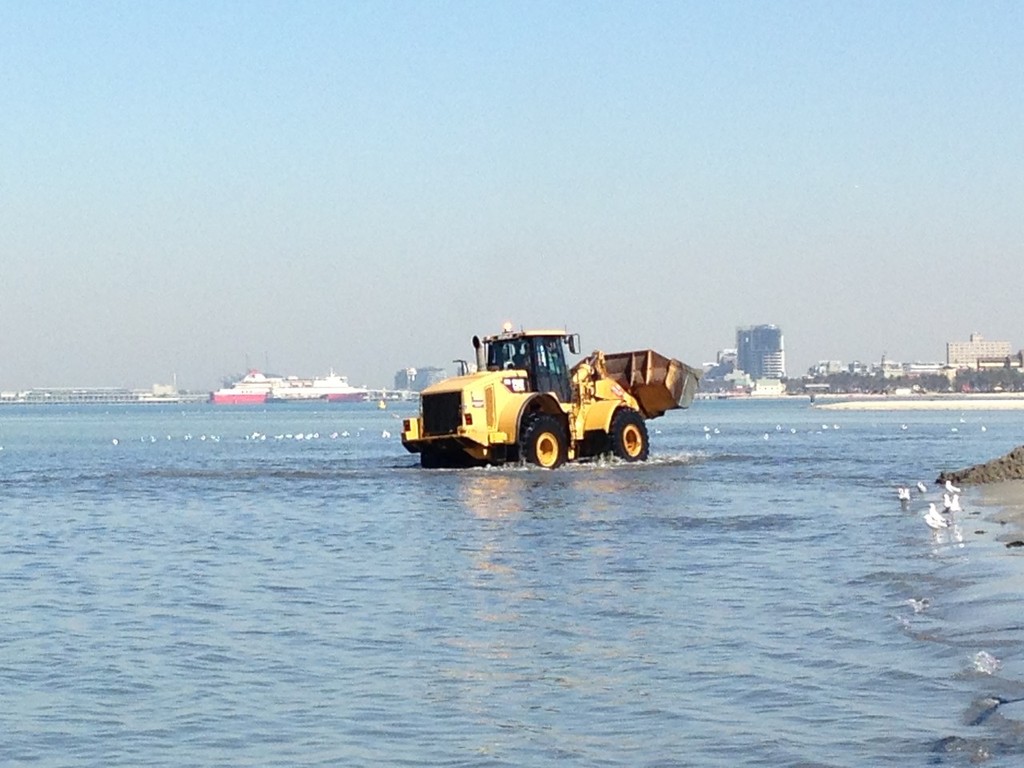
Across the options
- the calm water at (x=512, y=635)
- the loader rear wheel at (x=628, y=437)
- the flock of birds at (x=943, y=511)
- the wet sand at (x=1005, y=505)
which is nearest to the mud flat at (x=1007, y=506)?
the wet sand at (x=1005, y=505)

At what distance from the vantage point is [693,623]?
563 inches

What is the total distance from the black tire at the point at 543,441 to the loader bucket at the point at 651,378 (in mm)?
4251

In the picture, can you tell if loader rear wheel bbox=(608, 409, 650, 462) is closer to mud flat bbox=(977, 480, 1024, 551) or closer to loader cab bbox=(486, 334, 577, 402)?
loader cab bbox=(486, 334, 577, 402)

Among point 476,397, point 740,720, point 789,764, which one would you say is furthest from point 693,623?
point 476,397

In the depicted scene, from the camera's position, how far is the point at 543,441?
37.0m

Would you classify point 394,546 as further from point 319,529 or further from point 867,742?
point 867,742

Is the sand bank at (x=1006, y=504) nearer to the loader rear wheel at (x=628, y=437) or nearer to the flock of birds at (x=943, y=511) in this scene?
the flock of birds at (x=943, y=511)

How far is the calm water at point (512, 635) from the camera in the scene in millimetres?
9898

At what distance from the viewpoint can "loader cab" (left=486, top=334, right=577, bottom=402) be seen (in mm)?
37375

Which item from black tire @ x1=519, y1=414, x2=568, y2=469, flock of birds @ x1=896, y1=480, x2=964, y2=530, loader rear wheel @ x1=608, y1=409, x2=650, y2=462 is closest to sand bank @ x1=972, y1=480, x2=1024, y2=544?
flock of birds @ x1=896, y1=480, x2=964, y2=530

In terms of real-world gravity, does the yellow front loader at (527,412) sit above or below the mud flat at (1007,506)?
above

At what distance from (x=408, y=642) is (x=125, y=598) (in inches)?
165

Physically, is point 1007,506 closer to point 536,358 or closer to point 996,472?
point 996,472

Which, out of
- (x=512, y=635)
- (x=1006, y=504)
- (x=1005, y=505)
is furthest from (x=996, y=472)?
(x=512, y=635)
